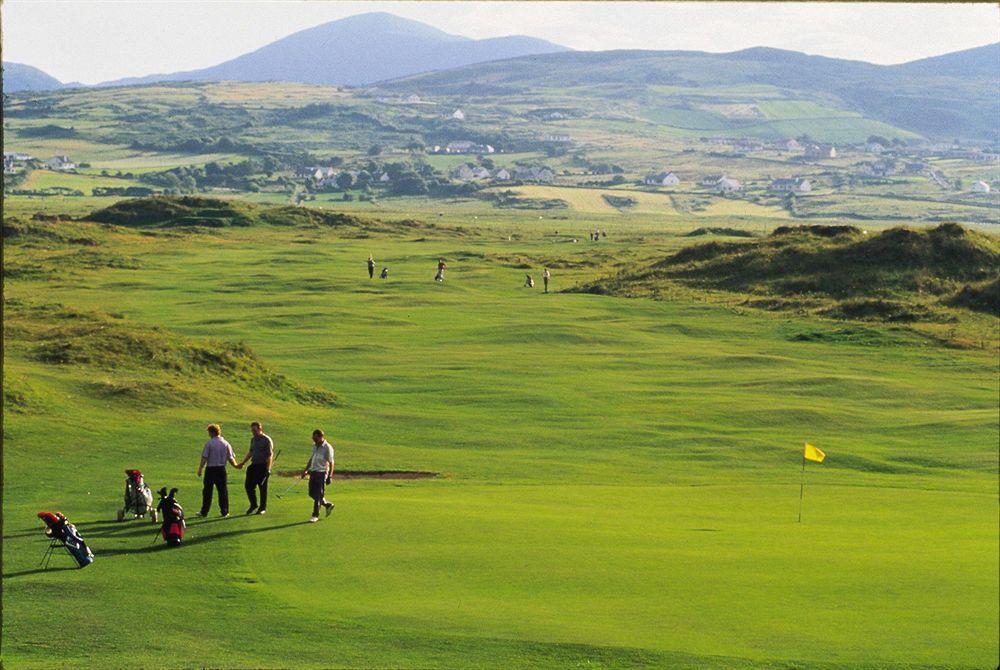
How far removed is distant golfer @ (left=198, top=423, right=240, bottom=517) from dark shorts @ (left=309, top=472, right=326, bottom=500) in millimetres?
1810

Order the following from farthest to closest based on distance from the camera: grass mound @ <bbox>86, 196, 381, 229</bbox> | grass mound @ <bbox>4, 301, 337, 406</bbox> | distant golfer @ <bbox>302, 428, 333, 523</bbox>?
1. grass mound @ <bbox>86, 196, 381, 229</bbox>
2. grass mound @ <bbox>4, 301, 337, 406</bbox>
3. distant golfer @ <bbox>302, 428, 333, 523</bbox>

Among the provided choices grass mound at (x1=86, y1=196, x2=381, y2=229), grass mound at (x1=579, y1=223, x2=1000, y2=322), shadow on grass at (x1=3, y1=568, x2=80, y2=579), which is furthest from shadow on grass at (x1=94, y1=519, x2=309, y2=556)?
grass mound at (x1=86, y1=196, x2=381, y2=229)

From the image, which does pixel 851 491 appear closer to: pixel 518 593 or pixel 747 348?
pixel 518 593

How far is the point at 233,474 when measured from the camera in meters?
33.6

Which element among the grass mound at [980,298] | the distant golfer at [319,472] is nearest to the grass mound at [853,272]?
the grass mound at [980,298]

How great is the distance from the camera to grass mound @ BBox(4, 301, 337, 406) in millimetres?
47219

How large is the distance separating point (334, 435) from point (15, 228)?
3700 inches

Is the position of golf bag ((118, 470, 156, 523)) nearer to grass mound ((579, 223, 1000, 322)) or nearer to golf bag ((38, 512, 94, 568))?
golf bag ((38, 512, 94, 568))

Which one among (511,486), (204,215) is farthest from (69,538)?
(204,215)

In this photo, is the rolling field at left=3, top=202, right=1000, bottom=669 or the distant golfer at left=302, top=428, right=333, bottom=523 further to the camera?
the distant golfer at left=302, top=428, right=333, bottom=523

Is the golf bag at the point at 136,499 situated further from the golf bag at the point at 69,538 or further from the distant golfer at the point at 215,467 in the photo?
the golf bag at the point at 69,538

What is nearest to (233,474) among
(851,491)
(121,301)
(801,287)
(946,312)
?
(851,491)

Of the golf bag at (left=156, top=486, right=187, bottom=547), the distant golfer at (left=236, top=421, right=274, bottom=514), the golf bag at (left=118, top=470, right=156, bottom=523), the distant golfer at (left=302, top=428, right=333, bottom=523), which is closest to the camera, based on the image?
the golf bag at (left=156, top=486, right=187, bottom=547)

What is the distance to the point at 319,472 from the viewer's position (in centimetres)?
2634
